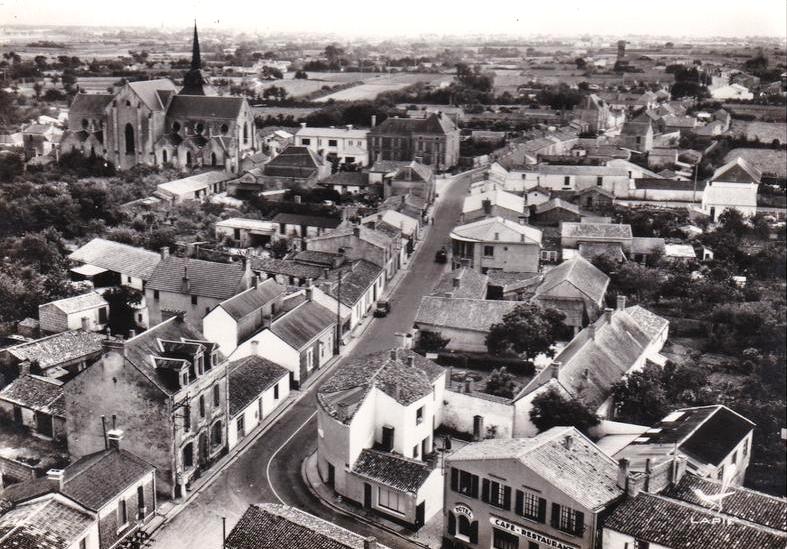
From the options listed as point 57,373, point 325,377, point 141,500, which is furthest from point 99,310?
point 141,500

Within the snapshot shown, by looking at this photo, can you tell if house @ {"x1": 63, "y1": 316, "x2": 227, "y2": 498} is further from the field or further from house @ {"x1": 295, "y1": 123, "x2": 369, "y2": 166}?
the field

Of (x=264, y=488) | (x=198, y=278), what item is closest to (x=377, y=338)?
(x=198, y=278)

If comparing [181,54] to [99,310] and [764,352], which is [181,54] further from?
[764,352]

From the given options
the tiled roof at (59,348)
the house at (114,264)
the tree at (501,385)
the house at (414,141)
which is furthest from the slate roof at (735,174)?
the tiled roof at (59,348)

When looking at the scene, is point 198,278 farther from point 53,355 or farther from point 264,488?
point 264,488

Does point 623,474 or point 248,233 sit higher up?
point 248,233

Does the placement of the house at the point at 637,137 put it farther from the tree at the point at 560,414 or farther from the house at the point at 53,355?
the house at the point at 53,355

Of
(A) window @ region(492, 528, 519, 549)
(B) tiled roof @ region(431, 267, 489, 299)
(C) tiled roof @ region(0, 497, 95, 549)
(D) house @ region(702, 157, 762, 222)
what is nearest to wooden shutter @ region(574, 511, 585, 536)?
(A) window @ region(492, 528, 519, 549)
